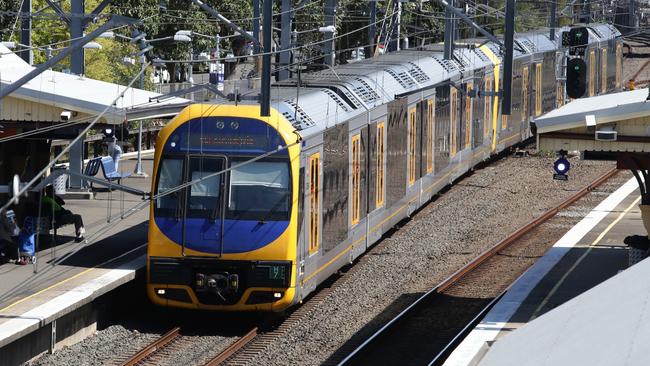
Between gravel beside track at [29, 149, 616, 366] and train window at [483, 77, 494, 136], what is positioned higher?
train window at [483, 77, 494, 136]

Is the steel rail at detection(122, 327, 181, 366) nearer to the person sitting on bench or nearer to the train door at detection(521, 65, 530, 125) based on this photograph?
the person sitting on bench

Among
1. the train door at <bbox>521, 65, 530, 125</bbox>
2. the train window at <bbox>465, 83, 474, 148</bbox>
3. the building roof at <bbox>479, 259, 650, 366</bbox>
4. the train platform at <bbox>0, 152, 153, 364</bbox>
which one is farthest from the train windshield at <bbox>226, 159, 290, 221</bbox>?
the train door at <bbox>521, 65, 530, 125</bbox>

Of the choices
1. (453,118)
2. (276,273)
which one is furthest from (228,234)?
(453,118)

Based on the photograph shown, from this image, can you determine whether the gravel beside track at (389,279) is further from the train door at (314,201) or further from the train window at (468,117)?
the train window at (468,117)

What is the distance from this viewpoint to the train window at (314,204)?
18.8 metres

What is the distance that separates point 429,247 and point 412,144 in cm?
222

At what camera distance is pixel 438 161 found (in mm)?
29016

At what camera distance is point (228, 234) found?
17828 millimetres

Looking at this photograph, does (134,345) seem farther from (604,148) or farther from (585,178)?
(585,178)

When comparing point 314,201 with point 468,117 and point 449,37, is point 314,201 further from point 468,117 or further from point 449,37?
point 468,117

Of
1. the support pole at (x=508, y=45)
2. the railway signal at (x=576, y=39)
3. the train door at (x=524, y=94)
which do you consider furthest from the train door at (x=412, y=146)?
the train door at (x=524, y=94)

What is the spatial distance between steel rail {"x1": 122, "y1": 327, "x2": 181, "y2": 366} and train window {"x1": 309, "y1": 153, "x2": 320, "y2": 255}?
2255 mm

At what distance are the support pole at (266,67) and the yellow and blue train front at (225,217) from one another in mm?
235

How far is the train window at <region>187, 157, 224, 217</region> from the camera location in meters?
17.9
